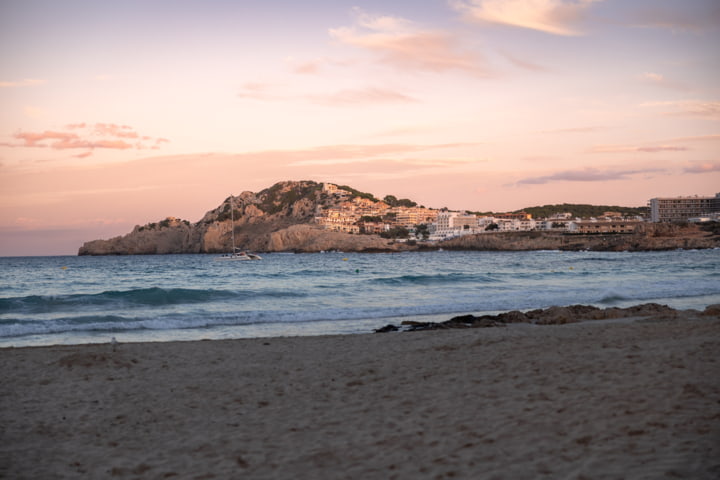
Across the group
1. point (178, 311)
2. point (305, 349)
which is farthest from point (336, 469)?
point (178, 311)

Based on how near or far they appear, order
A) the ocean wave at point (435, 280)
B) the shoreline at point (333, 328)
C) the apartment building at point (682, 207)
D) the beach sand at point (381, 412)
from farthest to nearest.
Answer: the apartment building at point (682, 207) → the ocean wave at point (435, 280) → the shoreline at point (333, 328) → the beach sand at point (381, 412)

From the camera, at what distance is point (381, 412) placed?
6.84 meters

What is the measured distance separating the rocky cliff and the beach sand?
124 metres

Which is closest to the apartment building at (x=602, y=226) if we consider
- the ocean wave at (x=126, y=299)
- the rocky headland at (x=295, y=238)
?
the rocky headland at (x=295, y=238)

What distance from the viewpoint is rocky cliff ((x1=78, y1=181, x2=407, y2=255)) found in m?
141

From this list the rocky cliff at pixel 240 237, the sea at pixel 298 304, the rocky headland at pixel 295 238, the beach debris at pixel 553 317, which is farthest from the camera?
the rocky cliff at pixel 240 237

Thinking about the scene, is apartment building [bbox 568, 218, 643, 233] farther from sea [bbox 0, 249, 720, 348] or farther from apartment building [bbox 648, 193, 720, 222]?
sea [bbox 0, 249, 720, 348]

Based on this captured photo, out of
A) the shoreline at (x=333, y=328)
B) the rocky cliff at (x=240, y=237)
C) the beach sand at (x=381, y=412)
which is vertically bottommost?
the shoreline at (x=333, y=328)

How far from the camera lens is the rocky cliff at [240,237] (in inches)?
5536

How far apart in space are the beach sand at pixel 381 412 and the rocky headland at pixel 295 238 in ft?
326

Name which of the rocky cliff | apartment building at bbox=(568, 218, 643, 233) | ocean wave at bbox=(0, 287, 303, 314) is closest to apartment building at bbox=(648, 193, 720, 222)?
apartment building at bbox=(568, 218, 643, 233)

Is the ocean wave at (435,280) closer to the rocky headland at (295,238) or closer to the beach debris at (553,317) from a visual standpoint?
the beach debris at (553,317)

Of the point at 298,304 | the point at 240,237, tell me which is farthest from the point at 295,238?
the point at 298,304

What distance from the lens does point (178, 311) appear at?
22.3m
